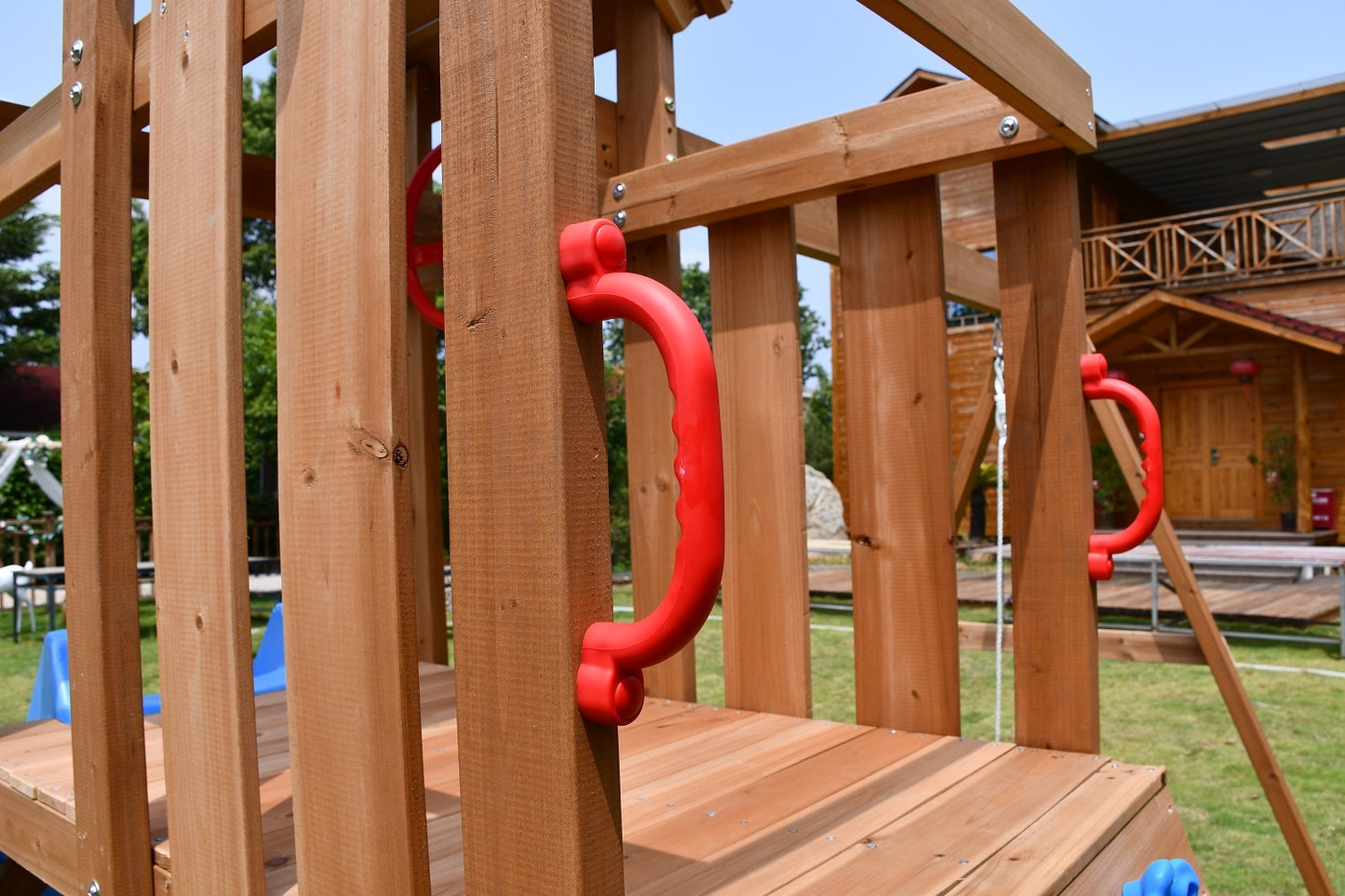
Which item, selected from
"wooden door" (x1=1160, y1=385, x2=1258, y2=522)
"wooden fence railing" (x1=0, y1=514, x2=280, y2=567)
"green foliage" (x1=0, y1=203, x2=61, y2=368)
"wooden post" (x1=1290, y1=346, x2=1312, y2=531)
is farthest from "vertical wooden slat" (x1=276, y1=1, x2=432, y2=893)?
"green foliage" (x1=0, y1=203, x2=61, y2=368)

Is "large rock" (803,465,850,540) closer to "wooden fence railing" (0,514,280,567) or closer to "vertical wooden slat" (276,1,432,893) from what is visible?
"wooden fence railing" (0,514,280,567)

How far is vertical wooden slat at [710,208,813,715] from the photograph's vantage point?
2.28 meters

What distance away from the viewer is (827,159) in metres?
2.07

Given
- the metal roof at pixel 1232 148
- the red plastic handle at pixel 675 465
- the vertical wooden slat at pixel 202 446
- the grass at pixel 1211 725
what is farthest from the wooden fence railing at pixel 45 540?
the metal roof at pixel 1232 148

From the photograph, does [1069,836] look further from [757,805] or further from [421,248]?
[421,248]

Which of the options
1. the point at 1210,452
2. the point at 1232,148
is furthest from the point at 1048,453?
the point at 1210,452

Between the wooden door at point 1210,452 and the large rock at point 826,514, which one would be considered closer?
the wooden door at point 1210,452

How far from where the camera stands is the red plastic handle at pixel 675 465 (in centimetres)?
82

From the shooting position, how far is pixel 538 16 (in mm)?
879

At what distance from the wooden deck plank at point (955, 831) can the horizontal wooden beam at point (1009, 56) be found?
1142mm

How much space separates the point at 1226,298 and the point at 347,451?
15874 millimetres

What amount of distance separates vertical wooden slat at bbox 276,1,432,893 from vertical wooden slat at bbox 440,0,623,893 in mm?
59

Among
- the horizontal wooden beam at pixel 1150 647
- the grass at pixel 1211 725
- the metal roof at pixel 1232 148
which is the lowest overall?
the grass at pixel 1211 725

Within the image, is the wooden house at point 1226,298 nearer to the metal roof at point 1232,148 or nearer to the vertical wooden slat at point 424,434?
the metal roof at point 1232,148
